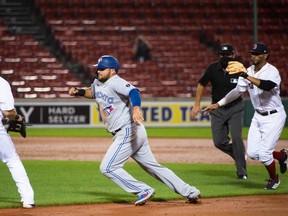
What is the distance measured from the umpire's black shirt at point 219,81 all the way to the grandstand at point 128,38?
542 inches

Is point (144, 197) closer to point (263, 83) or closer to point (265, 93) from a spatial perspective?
point (263, 83)

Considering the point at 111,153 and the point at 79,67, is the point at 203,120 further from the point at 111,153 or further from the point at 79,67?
the point at 111,153

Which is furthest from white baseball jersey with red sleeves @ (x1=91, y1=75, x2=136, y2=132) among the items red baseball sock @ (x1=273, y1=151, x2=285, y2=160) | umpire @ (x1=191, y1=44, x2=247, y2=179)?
red baseball sock @ (x1=273, y1=151, x2=285, y2=160)

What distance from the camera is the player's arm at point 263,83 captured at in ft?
34.8

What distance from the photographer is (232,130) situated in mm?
12531

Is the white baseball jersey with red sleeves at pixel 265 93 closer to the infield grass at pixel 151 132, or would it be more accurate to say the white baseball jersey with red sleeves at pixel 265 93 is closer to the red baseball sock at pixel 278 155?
the red baseball sock at pixel 278 155

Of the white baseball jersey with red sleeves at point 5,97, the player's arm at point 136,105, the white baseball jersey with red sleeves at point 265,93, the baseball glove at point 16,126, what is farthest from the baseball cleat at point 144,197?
the white baseball jersey with red sleeves at point 265,93

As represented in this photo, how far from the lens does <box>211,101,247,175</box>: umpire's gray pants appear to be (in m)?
12.5

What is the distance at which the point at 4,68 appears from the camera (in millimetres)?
27172

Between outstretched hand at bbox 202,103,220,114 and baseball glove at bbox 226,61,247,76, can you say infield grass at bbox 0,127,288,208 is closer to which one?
outstretched hand at bbox 202,103,220,114

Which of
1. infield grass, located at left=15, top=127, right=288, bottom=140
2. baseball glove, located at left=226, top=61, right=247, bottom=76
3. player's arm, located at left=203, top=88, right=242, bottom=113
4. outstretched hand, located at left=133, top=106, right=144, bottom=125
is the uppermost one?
baseball glove, located at left=226, top=61, right=247, bottom=76

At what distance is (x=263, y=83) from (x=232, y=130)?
190 centimetres

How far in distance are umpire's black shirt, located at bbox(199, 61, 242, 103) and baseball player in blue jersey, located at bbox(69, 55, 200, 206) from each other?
310cm

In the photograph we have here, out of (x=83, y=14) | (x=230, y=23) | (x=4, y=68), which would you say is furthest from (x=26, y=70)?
(x=230, y=23)
